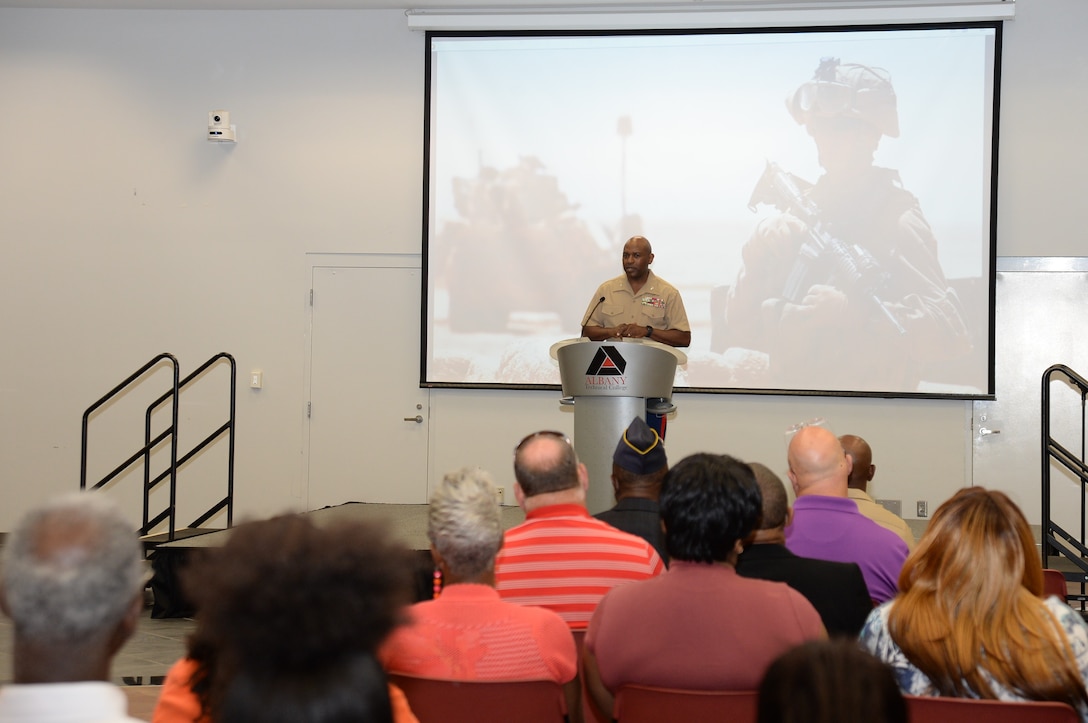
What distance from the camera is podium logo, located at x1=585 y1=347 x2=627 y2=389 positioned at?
163 inches

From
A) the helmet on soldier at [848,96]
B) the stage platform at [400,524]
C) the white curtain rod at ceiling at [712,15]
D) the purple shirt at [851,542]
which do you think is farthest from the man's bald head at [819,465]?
the white curtain rod at ceiling at [712,15]

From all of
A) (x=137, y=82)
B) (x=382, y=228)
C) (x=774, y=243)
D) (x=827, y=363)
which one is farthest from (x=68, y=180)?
(x=827, y=363)

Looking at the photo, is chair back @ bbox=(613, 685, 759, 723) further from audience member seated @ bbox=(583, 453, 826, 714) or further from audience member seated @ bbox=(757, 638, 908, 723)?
audience member seated @ bbox=(757, 638, 908, 723)

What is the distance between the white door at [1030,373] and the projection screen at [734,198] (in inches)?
8.2

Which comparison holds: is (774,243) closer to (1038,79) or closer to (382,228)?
(1038,79)

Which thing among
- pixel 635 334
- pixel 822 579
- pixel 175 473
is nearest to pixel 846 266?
pixel 635 334

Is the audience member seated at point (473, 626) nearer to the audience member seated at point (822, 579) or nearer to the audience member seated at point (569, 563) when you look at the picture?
the audience member seated at point (569, 563)

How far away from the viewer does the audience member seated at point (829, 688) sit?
3.47 ft

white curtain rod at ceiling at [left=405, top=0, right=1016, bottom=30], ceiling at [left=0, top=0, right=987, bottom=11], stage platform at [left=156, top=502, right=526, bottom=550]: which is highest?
ceiling at [left=0, top=0, right=987, bottom=11]

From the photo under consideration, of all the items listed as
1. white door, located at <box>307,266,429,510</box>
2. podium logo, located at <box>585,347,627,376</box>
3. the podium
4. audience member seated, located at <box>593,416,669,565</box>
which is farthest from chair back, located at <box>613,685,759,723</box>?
white door, located at <box>307,266,429,510</box>

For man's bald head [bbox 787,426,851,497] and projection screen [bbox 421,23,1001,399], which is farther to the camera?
projection screen [bbox 421,23,1001,399]

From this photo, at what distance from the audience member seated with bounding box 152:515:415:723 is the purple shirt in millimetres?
1911

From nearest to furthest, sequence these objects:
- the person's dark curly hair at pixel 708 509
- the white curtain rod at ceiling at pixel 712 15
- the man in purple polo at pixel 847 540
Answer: the person's dark curly hair at pixel 708 509, the man in purple polo at pixel 847 540, the white curtain rod at ceiling at pixel 712 15

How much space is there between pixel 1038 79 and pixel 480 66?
12.6 feet
